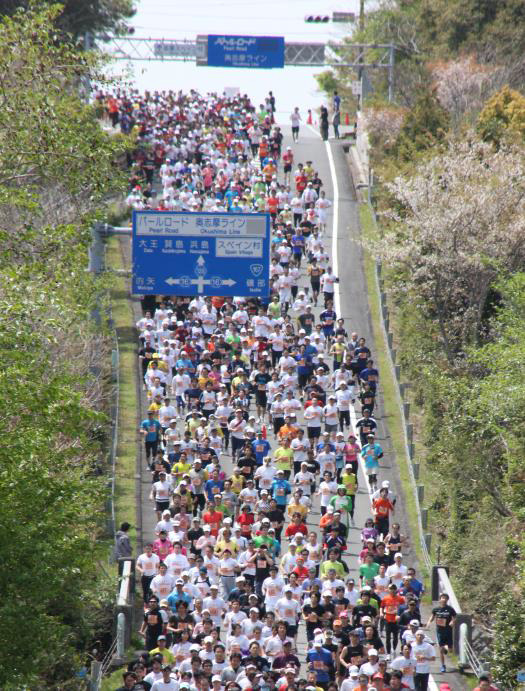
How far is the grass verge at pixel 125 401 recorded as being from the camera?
29.8m

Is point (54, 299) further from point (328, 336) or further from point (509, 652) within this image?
point (328, 336)

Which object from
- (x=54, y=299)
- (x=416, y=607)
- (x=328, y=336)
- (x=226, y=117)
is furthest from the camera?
(x=226, y=117)

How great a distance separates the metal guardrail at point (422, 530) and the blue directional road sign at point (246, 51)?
15.3 metres

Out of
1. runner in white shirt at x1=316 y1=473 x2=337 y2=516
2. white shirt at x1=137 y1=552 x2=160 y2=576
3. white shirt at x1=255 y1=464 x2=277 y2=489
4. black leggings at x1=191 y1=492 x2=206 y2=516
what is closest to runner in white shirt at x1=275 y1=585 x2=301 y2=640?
white shirt at x1=137 y1=552 x2=160 y2=576

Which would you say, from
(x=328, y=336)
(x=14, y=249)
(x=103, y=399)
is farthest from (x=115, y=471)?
(x=14, y=249)

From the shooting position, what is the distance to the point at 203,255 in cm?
3616

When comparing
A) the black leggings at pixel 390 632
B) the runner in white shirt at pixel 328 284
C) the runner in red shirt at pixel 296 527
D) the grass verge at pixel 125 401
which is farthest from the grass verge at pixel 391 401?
the grass verge at pixel 125 401

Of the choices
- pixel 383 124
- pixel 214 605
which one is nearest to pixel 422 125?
pixel 383 124

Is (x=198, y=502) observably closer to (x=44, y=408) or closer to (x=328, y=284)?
(x=44, y=408)

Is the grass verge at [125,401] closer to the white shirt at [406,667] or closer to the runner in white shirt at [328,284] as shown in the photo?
the runner in white shirt at [328,284]

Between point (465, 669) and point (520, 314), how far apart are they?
404 inches

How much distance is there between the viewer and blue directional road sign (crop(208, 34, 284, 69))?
55.8 m

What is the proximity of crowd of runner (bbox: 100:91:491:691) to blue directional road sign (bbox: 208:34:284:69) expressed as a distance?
41.6 feet

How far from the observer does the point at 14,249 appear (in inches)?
903
